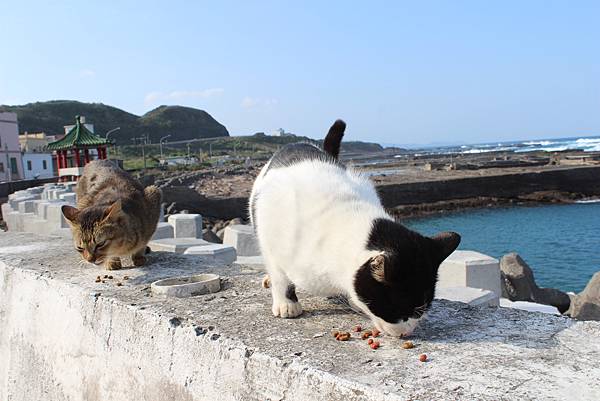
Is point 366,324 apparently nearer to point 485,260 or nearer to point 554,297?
point 485,260

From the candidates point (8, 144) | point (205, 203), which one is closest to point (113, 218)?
point (205, 203)

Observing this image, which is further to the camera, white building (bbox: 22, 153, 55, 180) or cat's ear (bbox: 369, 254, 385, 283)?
white building (bbox: 22, 153, 55, 180)

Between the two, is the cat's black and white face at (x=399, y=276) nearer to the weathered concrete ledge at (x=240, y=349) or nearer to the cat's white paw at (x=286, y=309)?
the weathered concrete ledge at (x=240, y=349)

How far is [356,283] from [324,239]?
0.27 meters

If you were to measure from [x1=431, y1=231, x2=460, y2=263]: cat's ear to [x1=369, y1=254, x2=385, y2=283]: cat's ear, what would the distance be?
0.92ft

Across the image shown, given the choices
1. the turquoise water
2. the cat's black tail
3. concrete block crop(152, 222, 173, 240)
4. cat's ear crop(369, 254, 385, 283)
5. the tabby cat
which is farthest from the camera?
the turquoise water

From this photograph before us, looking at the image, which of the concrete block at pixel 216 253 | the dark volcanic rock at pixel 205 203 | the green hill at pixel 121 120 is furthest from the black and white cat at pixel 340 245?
the green hill at pixel 121 120

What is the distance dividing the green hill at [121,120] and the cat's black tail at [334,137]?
3369 inches

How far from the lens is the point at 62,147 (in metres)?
20.2

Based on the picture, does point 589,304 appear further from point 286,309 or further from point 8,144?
point 8,144

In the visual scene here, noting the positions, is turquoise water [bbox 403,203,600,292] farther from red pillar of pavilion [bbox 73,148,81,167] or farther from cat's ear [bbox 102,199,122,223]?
red pillar of pavilion [bbox 73,148,81,167]

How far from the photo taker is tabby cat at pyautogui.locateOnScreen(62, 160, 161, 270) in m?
3.51

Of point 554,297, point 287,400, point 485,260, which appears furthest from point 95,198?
point 554,297

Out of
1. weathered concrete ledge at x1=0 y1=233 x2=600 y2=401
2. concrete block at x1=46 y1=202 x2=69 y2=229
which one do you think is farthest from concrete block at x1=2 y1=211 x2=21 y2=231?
weathered concrete ledge at x1=0 y1=233 x2=600 y2=401
